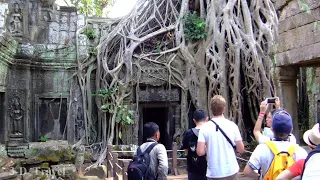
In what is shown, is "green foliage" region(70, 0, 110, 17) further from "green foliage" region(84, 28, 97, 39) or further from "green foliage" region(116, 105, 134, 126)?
"green foliage" region(116, 105, 134, 126)

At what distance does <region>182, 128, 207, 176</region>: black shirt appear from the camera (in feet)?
11.8

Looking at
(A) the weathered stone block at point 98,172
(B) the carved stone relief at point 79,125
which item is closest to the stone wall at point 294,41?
(A) the weathered stone block at point 98,172

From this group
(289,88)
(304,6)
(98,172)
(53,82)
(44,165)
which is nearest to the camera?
(304,6)

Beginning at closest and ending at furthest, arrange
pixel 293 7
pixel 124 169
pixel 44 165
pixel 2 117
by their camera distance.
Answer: pixel 293 7 < pixel 124 169 < pixel 44 165 < pixel 2 117

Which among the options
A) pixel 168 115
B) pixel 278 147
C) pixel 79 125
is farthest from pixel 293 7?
pixel 79 125

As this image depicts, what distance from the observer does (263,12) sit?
358 inches

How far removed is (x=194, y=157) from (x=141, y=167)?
22.6 inches

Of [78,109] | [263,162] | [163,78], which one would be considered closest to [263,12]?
[163,78]

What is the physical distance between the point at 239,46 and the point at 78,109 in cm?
414

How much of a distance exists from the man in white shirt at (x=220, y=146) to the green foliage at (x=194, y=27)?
656cm

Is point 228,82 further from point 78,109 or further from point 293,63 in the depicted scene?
point 293,63

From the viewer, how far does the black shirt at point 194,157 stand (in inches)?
142

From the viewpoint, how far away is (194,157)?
3648mm

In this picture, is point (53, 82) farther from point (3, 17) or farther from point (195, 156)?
point (195, 156)
